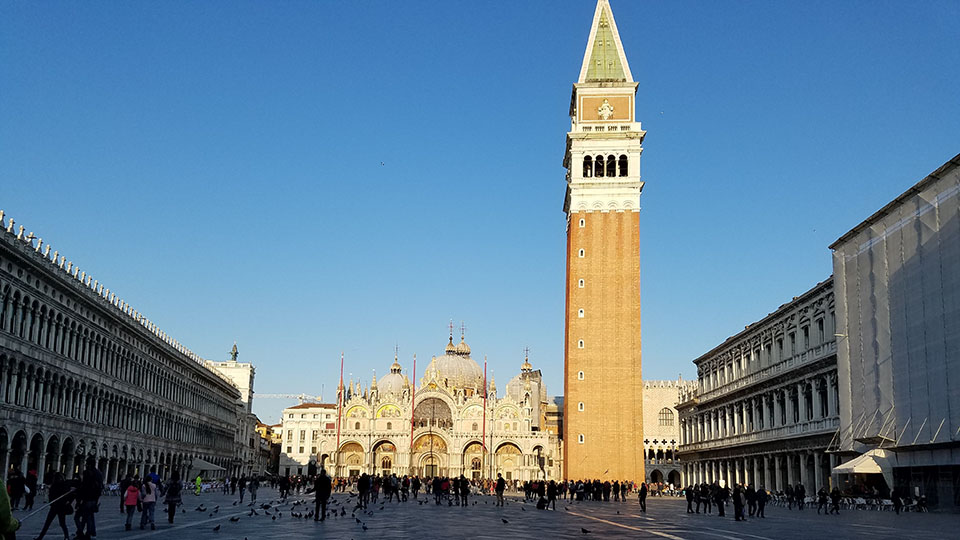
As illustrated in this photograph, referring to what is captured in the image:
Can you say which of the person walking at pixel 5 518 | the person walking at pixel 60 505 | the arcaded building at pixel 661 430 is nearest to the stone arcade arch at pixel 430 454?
the arcaded building at pixel 661 430

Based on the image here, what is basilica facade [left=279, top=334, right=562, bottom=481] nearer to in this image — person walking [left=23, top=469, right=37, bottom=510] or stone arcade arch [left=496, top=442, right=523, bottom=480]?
stone arcade arch [left=496, top=442, right=523, bottom=480]

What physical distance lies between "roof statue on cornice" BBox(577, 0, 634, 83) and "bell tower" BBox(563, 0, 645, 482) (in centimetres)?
11

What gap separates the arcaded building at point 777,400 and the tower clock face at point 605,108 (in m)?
19.1

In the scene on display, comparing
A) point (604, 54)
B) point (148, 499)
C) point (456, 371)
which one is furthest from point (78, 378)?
point (456, 371)

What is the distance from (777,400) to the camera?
47719 mm

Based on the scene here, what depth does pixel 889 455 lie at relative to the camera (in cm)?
3506

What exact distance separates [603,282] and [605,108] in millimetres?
13533

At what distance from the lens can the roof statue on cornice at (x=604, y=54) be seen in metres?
70.1

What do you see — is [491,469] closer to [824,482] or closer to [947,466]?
[824,482]

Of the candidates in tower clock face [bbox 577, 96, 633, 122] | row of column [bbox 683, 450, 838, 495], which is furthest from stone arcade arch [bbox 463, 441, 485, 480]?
tower clock face [bbox 577, 96, 633, 122]

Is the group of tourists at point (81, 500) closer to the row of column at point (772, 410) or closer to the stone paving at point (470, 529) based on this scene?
the stone paving at point (470, 529)

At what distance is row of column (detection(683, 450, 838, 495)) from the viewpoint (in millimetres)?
42844

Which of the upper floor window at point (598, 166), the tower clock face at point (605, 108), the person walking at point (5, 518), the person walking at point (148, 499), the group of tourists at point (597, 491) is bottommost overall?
the group of tourists at point (597, 491)

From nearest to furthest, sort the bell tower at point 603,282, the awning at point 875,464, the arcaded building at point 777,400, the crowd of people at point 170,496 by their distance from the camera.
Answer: the crowd of people at point 170,496 → the awning at point 875,464 → the arcaded building at point 777,400 → the bell tower at point 603,282
